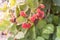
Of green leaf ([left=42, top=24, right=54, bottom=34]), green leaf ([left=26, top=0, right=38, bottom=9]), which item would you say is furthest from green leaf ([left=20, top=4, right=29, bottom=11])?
green leaf ([left=42, top=24, right=54, bottom=34])

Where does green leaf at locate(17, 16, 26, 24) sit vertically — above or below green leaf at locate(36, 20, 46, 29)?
above

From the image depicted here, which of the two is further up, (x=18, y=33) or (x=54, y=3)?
(x=54, y=3)

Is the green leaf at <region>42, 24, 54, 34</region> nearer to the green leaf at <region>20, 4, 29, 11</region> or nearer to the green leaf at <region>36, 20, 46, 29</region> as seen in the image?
the green leaf at <region>36, 20, 46, 29</region>

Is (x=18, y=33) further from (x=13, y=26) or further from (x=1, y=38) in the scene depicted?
(x=1, y=38)

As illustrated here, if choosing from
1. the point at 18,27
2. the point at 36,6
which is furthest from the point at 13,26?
the point at 36,6

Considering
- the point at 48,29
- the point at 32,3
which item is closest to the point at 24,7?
the point at 32,3

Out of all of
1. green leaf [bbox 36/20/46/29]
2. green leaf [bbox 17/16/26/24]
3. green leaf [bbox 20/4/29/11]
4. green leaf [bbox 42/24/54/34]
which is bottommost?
green leaf [bbox 42/24/54/34]

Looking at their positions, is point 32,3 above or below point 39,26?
above

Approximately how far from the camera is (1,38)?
3.05 ft

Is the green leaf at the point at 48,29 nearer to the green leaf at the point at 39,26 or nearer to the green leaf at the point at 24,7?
the green leaf at the point at 39,26

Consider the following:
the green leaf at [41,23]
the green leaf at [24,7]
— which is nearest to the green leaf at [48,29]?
the green leaf at [41,23]

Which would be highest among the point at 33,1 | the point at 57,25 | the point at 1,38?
the point at 33,1

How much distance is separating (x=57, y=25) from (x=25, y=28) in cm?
15

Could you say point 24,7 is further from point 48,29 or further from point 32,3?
point 48,29
